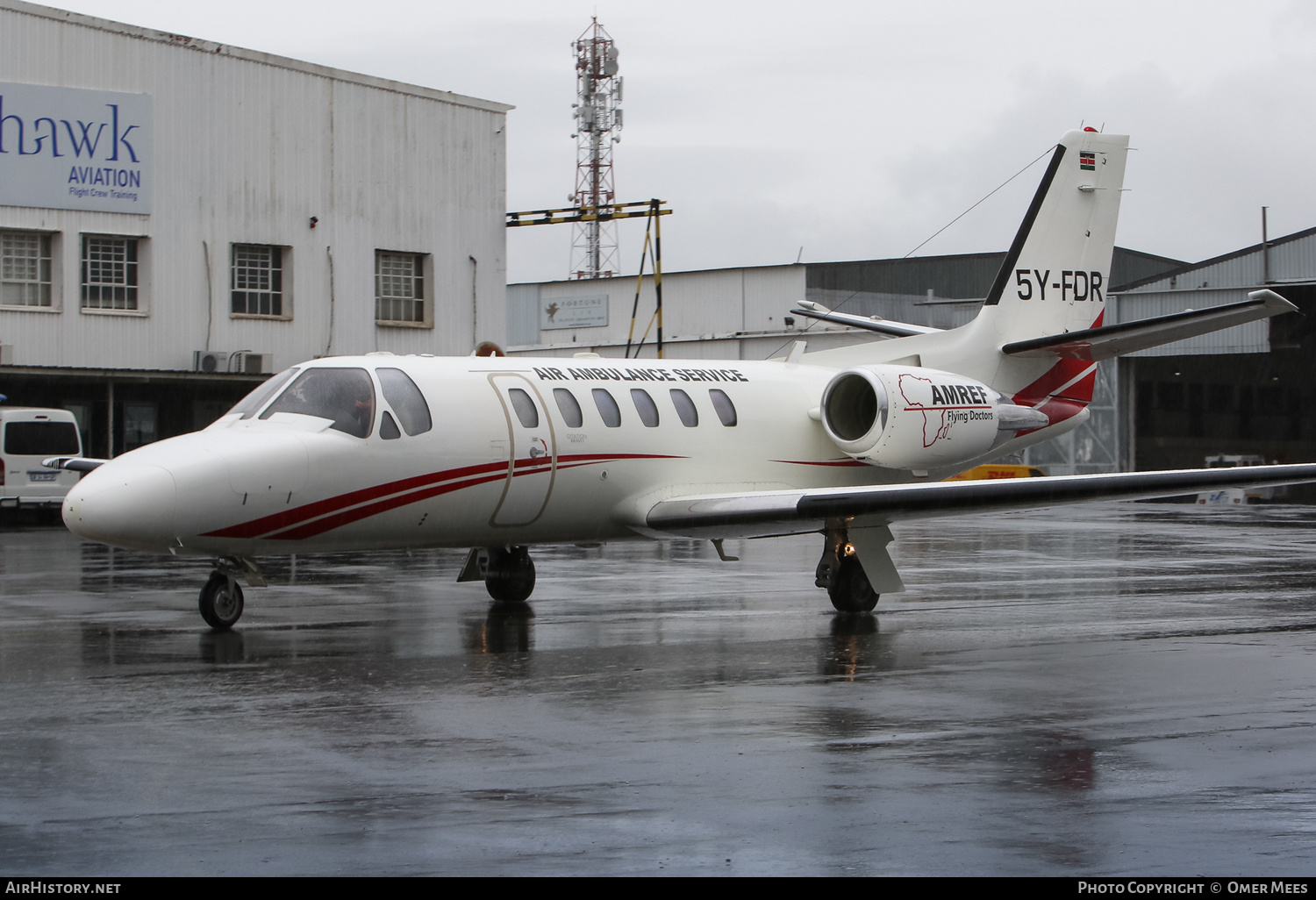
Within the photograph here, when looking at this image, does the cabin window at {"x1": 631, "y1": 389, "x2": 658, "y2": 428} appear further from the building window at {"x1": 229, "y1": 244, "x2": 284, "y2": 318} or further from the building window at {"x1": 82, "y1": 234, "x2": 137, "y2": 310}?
the building window at {"x1": 229, "y1": 244, "x2": 284, "y2": 318}

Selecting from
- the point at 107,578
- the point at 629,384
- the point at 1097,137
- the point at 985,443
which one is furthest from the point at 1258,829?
the point at 107,578

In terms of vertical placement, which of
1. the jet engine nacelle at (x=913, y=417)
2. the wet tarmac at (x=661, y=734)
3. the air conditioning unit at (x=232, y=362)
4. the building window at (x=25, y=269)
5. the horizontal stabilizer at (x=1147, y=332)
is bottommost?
the wet tarmac at (x=661, y=734)

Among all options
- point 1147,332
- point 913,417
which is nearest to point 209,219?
point 913,417

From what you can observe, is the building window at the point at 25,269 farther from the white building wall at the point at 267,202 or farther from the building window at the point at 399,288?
the building window at the point at 399,288

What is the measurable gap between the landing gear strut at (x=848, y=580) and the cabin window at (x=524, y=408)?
2959mm

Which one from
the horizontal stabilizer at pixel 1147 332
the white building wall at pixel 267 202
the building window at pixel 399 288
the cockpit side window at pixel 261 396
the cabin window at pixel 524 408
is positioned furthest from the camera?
the building window at pixel 399 288

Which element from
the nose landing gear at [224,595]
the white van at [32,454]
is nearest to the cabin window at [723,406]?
the nose landing gear at [224,595]

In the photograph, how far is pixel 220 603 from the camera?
12086 mm

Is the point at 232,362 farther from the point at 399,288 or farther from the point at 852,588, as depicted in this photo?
the point at 852,588

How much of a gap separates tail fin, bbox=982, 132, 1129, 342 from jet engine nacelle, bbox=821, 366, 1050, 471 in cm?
143

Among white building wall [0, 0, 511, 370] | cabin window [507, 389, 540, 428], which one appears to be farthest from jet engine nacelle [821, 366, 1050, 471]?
white building wall [0, 0, 511, 370]

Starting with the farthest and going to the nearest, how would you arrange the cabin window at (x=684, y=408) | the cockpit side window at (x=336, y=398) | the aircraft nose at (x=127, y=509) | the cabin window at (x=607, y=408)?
1. the cabin window at (x=684, y=408)
2. the cabin window at (x=607, y=408)
3. the cockpit side window at (x=336, y=398)
4. the aircraft nose at (x=127, y=509)

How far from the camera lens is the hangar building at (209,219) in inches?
1169
